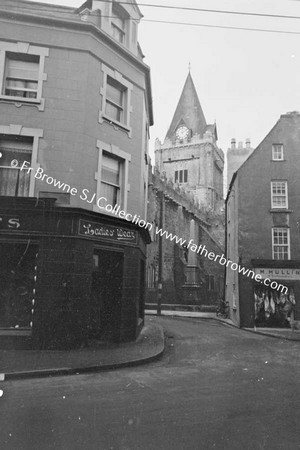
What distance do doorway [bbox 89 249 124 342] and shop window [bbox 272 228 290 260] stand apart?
453 inches

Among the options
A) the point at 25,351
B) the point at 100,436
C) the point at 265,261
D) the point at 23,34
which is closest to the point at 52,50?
the point at 23,34

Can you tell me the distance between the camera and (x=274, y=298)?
67.1 ft

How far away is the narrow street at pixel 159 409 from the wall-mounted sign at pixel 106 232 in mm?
4345

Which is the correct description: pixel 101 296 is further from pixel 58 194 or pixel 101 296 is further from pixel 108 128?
pixel 108 128

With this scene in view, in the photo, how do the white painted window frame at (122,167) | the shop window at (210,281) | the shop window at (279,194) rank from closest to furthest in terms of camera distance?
1. the white painted window frame at (122,167)
2. the shop window at (279,194)
3. the shop window at (210,281)

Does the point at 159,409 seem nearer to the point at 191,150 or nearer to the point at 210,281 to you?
the point at 210,281

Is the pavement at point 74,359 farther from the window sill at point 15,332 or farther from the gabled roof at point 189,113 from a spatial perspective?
the gabled roof at point 189,113

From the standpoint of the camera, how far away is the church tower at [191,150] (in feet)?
233

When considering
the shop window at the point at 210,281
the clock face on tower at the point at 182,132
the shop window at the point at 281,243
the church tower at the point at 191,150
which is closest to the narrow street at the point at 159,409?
the shop window at the point at 281,243

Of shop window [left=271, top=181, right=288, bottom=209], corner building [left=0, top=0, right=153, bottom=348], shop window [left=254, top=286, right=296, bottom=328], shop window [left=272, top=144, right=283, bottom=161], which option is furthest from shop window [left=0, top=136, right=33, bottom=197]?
shop window [left=272, top=144, right=283, bottom=161]

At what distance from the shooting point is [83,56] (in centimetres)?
1256

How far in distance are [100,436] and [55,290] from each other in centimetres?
666

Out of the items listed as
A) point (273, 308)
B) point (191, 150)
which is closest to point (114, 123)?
point (273, 308)

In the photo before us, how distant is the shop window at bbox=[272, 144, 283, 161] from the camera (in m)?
22.4
